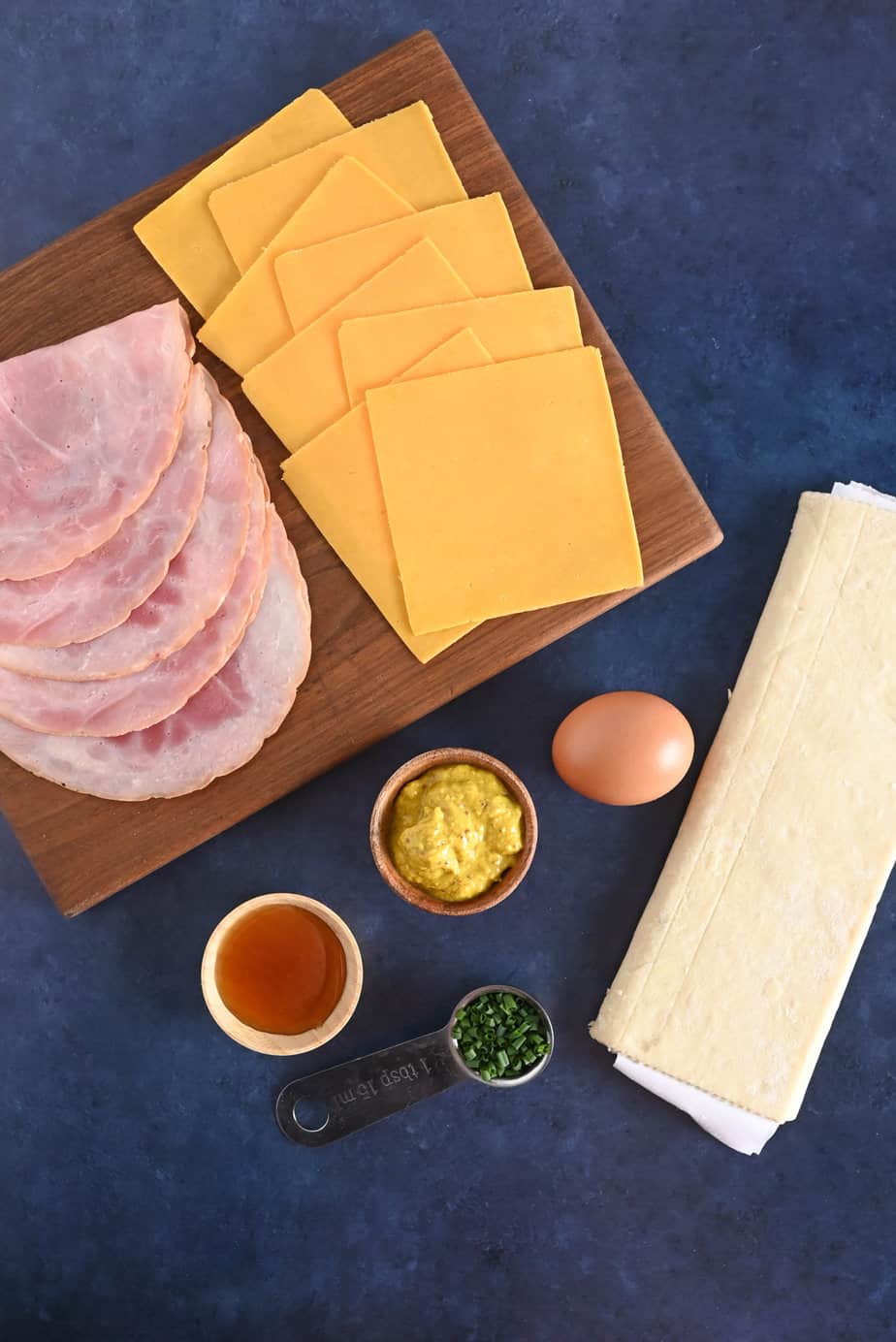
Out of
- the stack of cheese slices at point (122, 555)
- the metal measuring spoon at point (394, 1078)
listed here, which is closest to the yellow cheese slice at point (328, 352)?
the stack of cheese slices at point (122, 555)

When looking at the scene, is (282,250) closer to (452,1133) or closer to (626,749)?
(626,749)

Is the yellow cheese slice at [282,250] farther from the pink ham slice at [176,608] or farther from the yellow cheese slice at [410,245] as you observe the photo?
the pink ham slice at [176,608]

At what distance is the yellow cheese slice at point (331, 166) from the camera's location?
84.4 inches

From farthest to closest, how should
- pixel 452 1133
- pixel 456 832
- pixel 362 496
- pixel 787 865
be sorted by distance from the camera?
1. pixel 452 1133
2. pixel 787 865
3. pixel 362 496
4. pixel 456 832

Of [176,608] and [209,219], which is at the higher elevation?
[209,219]

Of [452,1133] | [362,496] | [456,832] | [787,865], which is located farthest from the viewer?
[452,1133]

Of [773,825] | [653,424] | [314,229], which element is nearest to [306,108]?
[314,229]

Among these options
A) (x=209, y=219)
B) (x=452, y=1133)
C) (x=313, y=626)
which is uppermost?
(x=209, y=219)

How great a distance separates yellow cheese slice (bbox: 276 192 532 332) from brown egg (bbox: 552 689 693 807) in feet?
2.99

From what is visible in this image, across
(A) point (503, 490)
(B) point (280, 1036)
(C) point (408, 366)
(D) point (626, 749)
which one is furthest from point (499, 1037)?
(C) point (408, 366)

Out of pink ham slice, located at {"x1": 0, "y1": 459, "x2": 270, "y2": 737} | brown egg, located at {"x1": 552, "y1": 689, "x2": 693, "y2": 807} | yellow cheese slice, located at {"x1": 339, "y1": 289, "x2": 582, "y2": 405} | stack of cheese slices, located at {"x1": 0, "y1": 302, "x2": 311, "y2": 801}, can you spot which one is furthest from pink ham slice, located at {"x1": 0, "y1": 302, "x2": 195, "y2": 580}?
brown egg, located at {"x1": 552, "y1": 689, "x2": 693, "y2": 807}

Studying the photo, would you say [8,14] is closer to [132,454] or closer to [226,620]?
[132,454]

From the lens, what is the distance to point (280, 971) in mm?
2223

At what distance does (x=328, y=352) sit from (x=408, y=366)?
0.56 ft
